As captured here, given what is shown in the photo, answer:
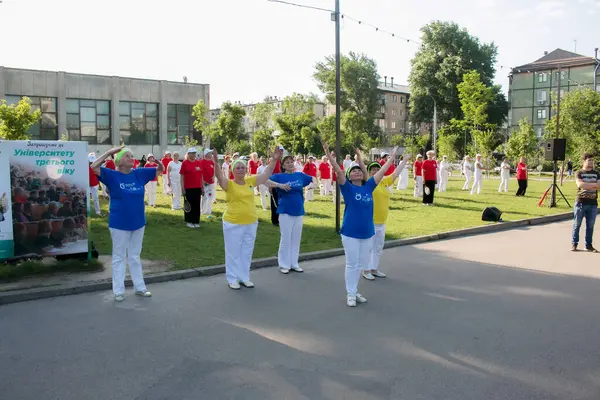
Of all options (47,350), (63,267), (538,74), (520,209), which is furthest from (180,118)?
(538,74)

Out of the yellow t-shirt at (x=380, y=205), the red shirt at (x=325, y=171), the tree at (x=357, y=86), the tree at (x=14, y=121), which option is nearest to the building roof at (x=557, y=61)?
the tree at (x=357, y=86)

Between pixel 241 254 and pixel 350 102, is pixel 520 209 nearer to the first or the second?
pixel 241 254

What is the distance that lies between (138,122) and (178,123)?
3.83m

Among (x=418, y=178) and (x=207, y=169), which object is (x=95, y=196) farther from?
(x=418, y=178)

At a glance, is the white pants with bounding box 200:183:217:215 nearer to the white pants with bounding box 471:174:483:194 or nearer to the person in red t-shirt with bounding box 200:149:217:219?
the person in red t-shirt with bounding box 200:149:217:219

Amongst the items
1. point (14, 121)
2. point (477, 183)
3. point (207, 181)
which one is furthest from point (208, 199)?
point (14, 121)

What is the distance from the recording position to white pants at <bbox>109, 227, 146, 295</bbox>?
7.09m

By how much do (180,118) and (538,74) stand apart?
54579 millimetres

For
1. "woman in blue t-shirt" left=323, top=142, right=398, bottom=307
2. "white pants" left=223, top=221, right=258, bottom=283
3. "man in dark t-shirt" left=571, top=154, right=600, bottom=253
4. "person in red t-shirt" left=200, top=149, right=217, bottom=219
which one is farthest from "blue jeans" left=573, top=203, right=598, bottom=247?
"person in red t-shirt" left=200, top=149, right=217, bottom=219

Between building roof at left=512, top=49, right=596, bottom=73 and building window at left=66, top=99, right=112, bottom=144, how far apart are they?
5277cm

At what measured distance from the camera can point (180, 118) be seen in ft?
172

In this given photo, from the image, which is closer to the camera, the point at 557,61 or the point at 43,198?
the point at 43,198

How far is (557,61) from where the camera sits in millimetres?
77875

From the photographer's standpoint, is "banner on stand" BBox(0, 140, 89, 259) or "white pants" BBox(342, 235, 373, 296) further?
"banner on stand" BBox(0, 140, 89, 259)
